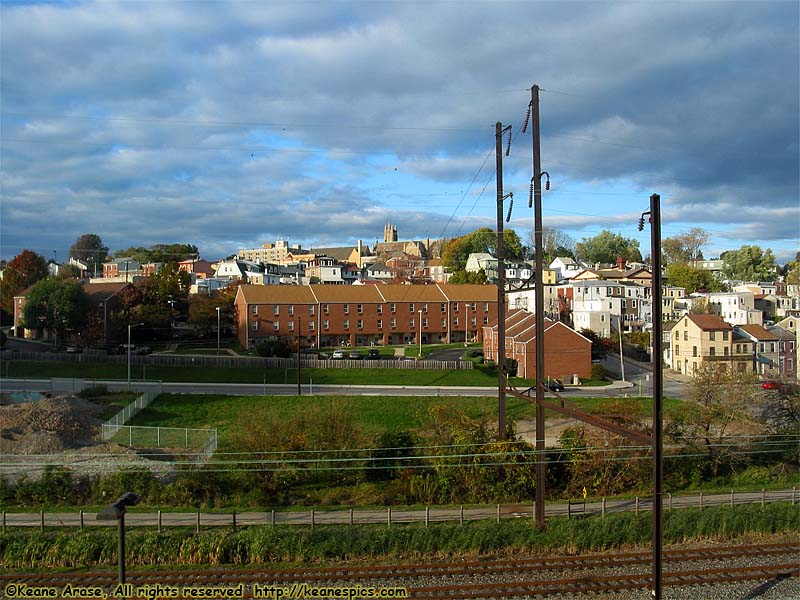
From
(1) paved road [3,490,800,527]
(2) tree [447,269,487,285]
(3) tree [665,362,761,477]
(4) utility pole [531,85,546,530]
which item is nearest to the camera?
(4) utility pole [531,85,546,530]

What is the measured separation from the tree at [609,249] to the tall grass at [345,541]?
9252cm

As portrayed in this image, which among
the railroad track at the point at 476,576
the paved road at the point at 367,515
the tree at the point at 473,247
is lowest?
the paved road at the point at 367,515

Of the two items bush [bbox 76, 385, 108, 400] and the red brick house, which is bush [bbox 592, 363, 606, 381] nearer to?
the red brick house

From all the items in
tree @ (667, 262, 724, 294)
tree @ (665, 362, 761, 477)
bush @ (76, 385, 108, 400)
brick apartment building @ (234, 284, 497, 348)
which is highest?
tree @ (667, 262, 724, 294)

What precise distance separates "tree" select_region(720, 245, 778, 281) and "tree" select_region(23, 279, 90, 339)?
244 ft

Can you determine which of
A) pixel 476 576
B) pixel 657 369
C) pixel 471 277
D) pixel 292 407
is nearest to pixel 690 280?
pixel 471 277

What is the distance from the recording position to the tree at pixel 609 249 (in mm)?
104750

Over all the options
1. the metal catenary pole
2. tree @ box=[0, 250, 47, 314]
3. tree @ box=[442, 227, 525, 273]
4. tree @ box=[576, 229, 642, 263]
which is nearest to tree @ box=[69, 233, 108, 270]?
tree @ box=[0, 250, 47, 314]

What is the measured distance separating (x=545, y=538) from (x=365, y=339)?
4361 cm

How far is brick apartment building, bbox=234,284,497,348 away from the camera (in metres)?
54.2

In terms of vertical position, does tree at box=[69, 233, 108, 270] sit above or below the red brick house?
above

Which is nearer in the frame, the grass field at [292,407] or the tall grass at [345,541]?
the tall grass at [345,541]

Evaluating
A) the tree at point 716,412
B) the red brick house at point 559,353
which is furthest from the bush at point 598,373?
the tree at point 716,412

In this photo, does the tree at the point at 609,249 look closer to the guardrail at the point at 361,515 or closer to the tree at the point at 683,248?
the tree at the point at 683,248
